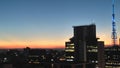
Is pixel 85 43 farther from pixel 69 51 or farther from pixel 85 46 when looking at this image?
pixel 69 51

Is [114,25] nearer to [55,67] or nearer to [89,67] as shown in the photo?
[89,67]

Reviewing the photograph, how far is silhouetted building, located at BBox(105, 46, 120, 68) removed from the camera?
407 feet

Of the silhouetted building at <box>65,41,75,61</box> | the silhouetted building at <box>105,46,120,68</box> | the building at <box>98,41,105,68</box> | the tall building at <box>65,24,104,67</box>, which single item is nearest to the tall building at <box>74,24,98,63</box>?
the tall building at <box>65,24,104,67</box>

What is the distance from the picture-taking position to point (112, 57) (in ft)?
425

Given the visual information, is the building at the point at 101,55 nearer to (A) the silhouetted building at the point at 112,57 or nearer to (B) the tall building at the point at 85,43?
(B) the tall building at the point at 85,43

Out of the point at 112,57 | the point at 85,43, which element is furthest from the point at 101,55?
the point at 112,57

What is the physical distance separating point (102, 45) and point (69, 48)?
16.5 metres

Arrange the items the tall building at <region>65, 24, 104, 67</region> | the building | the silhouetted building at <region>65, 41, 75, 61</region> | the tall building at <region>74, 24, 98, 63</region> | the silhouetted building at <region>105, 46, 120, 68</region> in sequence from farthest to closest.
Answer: the silhouetted building at <region>65, 41, 75, 61</region> < the silhouetted building at <region>105, 46, 120, 68</region> < the tall building at <region>74, 24, 98, 63</region> < the tall building at <region>65, 24, 104, 67</region> < the building

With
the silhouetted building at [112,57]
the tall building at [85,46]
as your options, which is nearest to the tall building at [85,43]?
the tall building at [85,46]

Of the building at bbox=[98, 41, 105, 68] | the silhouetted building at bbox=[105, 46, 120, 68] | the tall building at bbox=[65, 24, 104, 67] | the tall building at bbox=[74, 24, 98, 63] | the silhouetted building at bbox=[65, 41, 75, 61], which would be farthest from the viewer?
the silhouetted building at bbox=[65, 41, 75, 61]

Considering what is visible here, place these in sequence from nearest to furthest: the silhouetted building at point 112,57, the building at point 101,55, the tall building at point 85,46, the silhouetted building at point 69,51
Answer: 1. the building at point 101,55
2. the tall building at point 85,46
3. the silhouetted building at point 112,57
4. the silhouetted building at point 69,51

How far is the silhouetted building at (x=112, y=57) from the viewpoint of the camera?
12406cm

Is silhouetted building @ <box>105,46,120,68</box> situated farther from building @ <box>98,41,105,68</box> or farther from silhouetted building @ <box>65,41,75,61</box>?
silhouetted building @ <box>65,41,75,61</box>

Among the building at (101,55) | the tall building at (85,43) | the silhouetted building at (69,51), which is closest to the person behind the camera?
the building at (101,55)
